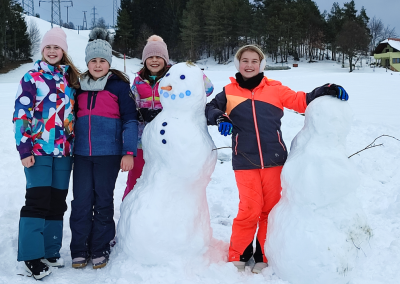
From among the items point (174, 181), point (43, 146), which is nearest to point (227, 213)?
point (174, 181)

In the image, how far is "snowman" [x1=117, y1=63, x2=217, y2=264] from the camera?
2.23 meters

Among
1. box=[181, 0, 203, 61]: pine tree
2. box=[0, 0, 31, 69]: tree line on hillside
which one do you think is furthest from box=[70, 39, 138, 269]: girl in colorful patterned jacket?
box=[181, 0, 203, 61]: pine tree

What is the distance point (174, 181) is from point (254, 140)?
67cm

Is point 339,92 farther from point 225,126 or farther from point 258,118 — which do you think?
point 225,126

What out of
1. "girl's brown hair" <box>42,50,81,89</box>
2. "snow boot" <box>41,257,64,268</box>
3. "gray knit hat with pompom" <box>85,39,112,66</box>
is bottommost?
"snow boot" <box>41,257,64,268</box>

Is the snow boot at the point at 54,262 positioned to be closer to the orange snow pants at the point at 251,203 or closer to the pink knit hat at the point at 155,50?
the orange snow pants at the point at 251,203

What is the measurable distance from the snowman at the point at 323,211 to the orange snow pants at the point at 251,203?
311 millimetres

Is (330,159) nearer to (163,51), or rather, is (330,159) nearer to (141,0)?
(163,51)

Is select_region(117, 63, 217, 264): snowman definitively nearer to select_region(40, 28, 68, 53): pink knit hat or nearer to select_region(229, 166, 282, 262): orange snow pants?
select_region(229, 166, 282, 262): orange snow pants

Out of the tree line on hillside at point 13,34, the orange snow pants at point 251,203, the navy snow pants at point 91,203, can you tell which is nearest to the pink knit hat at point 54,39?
the navy snow pants at point 91,203

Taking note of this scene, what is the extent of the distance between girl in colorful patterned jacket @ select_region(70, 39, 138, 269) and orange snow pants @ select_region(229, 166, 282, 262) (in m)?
0.92

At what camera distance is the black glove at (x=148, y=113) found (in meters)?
2.67

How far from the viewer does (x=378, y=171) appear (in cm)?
441

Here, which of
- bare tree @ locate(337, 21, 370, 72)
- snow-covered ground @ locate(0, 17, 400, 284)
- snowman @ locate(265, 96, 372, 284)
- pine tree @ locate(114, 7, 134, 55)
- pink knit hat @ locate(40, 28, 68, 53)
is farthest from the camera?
pine tree @ locate(114, 7, 134, 55)
